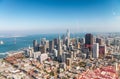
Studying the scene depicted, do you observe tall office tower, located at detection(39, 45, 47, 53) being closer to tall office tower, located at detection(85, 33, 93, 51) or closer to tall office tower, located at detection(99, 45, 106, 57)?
tall office tower, located at detection(85, 33, 93, 51)

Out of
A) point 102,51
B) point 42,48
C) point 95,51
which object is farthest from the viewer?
point 42,48

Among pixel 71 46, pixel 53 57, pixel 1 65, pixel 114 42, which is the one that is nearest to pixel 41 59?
pixel 53 57

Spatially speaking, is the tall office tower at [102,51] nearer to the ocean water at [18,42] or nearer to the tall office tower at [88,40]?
the tall office tower at [88,40]

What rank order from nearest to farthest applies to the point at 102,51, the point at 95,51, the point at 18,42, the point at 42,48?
the point at 95,51
the point at 102,51
the point at 42,48
the point at 18,42

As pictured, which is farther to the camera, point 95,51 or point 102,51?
point 102,51

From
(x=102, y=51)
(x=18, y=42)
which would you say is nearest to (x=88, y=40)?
(x=102, y=51)

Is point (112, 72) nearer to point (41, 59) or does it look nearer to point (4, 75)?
point (4, 75)

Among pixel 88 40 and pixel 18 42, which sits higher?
pixel 88 40

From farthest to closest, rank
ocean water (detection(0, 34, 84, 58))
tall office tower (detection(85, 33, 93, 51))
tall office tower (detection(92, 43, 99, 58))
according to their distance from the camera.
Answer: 1. ocean water (detection(0, 34, 84, 58))
2. tall office tower (detection(85, 33, 93, 51))
3. tall office tower (detection(92, 43, 99, 58))

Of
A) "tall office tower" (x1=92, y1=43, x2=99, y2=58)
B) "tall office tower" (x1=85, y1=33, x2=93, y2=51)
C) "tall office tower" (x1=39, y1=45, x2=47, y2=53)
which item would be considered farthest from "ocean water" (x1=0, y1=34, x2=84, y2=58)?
"tall office tower" (x1=92, y1=43, x2=99, y2=58)

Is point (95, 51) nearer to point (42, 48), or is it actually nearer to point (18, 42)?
point (42, 48)

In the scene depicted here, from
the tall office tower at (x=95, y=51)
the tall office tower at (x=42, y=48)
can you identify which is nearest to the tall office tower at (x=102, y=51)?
the tall office tower at (x=95, y=51)
